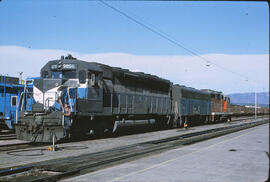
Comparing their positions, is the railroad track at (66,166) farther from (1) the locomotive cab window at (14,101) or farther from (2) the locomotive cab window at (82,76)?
(1) the locomotive cab window at (14,101)

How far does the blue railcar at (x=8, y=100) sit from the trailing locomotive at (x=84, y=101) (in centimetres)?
429

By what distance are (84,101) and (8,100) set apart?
23.7 ft

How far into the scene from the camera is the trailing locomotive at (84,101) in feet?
45.7

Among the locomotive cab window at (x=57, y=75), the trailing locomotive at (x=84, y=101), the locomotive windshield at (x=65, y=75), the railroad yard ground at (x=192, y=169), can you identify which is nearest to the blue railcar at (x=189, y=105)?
the trailing locomotive at (x=84, y=101)

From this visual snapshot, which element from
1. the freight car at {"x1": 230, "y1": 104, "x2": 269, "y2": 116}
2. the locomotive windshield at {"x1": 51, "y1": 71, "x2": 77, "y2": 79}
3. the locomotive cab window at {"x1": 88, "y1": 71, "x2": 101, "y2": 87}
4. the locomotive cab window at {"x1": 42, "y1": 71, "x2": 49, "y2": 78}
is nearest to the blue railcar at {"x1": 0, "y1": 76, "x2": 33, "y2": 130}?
the locomotive cab window at {"x1": 42, "y1": 71, "x2": 49, "y2": 78}

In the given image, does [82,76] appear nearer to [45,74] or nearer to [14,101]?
[45,74]

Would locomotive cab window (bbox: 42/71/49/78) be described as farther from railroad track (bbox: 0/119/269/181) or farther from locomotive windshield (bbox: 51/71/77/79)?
railroad track (bbox: 0/119/269/181)

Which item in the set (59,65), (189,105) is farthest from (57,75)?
(189,105)

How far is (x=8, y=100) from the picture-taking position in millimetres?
19781

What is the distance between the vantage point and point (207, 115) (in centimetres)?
3712

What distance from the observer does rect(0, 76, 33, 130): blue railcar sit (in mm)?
19266

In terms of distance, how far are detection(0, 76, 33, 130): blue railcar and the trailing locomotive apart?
4.29 meters

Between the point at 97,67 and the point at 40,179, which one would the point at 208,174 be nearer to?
the point at 40,179

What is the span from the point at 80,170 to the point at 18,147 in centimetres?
587
